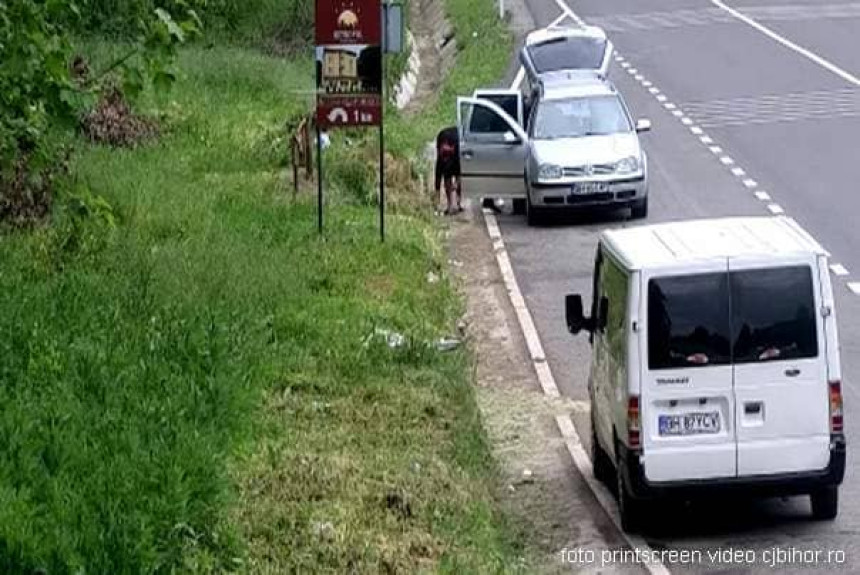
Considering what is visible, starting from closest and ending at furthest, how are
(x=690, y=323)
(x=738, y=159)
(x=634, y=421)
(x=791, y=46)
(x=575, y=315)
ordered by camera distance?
(x=690, y=323) → (x=634, y=421) → (x=575, y=315) → (x=738, y=159) → (x=791, y=46)

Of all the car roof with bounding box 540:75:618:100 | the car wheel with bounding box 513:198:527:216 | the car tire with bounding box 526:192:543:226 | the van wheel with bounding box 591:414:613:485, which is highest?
the van wheel with bounding box 591:414:613:485

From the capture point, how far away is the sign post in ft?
76.1

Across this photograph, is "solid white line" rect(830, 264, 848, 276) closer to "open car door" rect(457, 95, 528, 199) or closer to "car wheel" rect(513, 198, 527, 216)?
"open car door" rect(457, 95, 528, 199)

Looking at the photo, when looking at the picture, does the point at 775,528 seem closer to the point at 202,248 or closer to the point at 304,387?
the point at 304,387

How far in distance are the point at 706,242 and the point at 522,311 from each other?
Result: 9.42 metres

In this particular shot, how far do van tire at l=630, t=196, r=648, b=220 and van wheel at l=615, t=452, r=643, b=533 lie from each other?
14645mm

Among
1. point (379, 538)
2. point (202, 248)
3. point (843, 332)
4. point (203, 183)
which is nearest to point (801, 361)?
point (379, 538)

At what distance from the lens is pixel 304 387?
670 inches

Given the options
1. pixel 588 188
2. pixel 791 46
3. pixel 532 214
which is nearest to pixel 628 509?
pixel 588 188

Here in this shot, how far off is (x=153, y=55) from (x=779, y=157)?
20610mm

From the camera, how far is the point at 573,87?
1224 inches

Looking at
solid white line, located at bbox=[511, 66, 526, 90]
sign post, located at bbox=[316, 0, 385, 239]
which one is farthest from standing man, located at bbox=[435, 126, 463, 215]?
solid white line, located at bbox=[511, 66, 526, 90]

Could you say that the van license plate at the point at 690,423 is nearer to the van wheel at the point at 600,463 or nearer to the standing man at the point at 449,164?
the van wheel at the point at 600,463

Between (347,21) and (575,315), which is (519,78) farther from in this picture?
(575,315)
